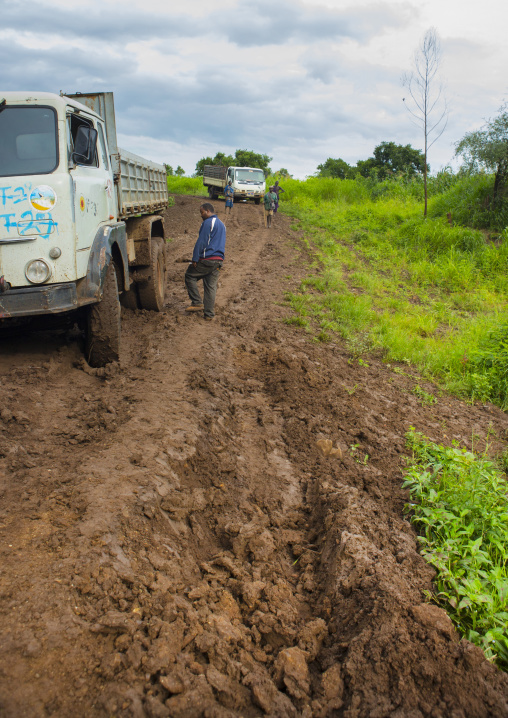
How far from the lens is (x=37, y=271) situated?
4.14m

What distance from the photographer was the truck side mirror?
A: 4604 millimetres

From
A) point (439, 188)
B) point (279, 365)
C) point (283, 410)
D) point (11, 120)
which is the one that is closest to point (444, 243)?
point (439, 188)

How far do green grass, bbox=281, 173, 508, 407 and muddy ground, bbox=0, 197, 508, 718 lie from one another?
1.48m

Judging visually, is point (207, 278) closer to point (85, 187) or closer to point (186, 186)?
point (85, 187)

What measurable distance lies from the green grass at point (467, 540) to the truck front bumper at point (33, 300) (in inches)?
124

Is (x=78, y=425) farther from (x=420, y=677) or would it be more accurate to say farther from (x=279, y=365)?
(x=420, y=677)

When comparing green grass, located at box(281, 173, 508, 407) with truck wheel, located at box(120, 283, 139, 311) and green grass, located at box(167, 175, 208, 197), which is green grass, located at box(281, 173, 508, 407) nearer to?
truck wheel, located at box(120, 283, 139, 311)

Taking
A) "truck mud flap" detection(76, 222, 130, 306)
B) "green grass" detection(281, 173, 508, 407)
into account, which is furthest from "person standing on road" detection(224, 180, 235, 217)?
"truck mud flap" detection(76, 222, 130, 306)

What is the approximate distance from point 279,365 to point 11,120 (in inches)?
143

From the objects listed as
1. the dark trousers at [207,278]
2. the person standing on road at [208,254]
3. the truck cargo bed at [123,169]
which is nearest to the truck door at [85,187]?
the truck cargo bed at [123,169]

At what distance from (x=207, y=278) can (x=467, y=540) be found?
5.08 meters

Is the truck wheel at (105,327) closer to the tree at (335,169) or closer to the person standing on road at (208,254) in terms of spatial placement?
the person standing on road at (208,254)

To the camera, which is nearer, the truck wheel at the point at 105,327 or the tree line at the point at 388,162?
the truck wheel at the point at 105,327

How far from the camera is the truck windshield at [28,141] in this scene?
14.0ft
